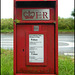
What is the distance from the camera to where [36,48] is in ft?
8.90

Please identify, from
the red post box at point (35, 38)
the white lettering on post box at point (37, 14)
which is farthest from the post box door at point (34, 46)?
the white lettering on post box at point (37, 14)

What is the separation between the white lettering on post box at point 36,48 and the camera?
2.70 meters

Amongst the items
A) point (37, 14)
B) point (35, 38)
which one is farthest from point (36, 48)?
point (37, 14)

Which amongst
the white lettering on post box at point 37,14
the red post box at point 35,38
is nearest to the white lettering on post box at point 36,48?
the red post box at point 35,38

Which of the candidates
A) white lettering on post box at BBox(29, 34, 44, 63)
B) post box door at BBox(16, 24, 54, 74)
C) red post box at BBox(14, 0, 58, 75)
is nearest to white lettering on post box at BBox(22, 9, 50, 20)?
red post box at BBox(14, 0, 58, 75)

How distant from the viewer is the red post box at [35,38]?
2.69 m

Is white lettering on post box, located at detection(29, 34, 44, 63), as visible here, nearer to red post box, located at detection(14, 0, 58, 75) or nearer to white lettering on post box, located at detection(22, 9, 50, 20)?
red post box, located at detection(14, 0, 58, 75)

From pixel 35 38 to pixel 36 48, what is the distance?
196 millimetres

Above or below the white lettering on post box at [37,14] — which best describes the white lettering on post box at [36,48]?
A: below

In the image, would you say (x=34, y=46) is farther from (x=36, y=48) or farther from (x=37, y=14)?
(x=37, y=14)

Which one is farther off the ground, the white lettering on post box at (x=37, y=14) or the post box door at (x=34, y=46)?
the white lettering on post box at (x=37, y=14)

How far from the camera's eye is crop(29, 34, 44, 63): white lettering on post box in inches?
106

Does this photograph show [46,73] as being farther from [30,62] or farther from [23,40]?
[23,40]

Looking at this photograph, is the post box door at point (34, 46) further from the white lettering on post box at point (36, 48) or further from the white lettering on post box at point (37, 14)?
the white lettering on post box at point (37, 14)
